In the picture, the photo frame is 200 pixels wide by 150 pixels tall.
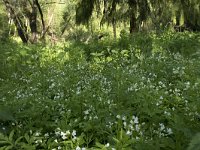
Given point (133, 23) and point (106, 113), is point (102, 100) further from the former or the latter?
point (133, 23)

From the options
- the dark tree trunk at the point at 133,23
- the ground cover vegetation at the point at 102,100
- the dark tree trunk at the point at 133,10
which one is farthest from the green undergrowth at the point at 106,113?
the dark tree trunk at the point at 133,23

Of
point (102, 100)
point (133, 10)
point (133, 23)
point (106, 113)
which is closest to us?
point (106, 113)

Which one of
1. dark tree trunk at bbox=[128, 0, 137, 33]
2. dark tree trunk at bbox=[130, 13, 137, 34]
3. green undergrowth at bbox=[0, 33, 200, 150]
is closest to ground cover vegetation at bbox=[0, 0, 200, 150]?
green undergrowth at bbox=[0, 33, 200, 150]

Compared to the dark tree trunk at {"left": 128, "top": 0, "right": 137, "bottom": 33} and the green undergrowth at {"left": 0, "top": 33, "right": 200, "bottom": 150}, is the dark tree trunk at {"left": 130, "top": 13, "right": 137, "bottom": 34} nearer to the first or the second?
the dark tree trunk at {"left": 128, "top": 0, "right": 137, "bottom": 33}

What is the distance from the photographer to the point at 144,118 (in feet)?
12.6

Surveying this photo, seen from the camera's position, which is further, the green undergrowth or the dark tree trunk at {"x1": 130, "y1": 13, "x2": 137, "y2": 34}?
the dark tree trunk at {"x1": 130, "y1": 13, "x2": 137, "y2": 34}

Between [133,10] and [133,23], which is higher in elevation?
[133,10]

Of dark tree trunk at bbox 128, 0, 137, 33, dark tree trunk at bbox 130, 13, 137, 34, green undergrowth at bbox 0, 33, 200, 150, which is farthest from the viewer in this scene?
dark tree trunk at bbox 130, 13, 137, 34

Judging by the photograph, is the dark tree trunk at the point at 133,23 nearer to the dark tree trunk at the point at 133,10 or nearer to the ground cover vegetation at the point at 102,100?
the dark tree trunk at the point at 133,10

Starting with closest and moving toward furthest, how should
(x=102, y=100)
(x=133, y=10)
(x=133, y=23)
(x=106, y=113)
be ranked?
(x=106, y=113)
(x=102, y=100)
(x=133, y=10)
(x=133, y=23)

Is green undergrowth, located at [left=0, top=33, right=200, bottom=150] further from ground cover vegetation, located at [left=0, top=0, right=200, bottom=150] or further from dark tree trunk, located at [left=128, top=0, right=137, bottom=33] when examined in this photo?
dark tree trunk, located at [left=128, top=0, right=137, bottom=33]

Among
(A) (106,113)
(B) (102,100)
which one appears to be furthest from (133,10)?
(A) (106,113)

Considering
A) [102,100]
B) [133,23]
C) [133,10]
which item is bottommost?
[133,23]

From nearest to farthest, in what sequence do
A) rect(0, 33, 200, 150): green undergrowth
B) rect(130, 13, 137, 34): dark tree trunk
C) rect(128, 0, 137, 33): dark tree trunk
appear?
rect(0, 33, 200, 150): green undergrowth
rect(128, 0, 137, 33): dark tree trunk
rect(130, 13, 137, 34): dark tree trunk
